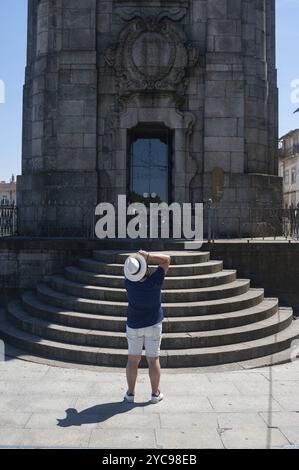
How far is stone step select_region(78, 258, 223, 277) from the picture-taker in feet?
32.9

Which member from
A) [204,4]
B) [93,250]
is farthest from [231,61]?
[93,250]

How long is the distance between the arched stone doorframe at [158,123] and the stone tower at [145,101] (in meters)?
0.03

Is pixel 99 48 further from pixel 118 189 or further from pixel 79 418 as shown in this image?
pixel 79 418

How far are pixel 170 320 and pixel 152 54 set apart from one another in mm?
9043

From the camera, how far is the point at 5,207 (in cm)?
1345

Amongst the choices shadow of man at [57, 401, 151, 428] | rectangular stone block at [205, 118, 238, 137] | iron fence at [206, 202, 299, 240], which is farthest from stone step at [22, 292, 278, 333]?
rectangular stone block at [205, 118, 238, 137]

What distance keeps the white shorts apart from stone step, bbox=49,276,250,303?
3.06m

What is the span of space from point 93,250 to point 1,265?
97.4 inches

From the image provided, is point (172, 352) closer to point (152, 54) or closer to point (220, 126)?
point (220, 126)

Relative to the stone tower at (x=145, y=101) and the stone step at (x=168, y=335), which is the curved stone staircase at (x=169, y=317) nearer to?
the stone step at (x=168, y=335)

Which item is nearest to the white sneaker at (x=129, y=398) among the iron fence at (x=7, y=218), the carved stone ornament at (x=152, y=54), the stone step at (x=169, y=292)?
the stone step at (x=169, y=292)

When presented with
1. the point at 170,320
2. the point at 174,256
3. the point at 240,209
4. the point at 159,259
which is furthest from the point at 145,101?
the point at 159,259

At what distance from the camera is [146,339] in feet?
20.5
